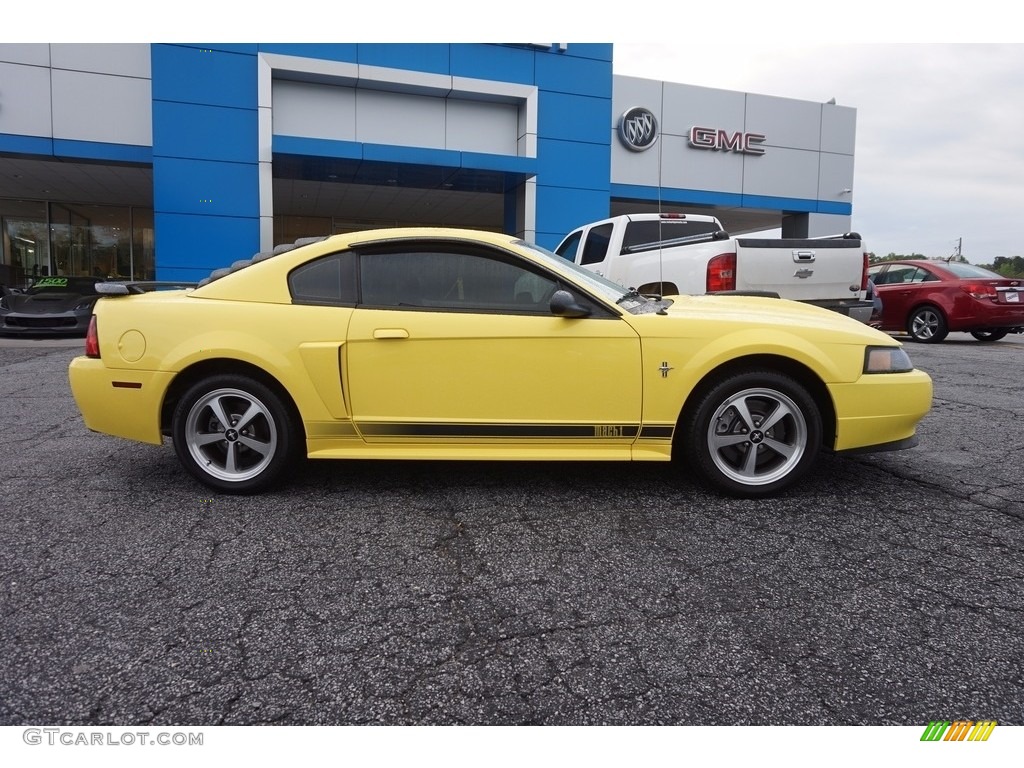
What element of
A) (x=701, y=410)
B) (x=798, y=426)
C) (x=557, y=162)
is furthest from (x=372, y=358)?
(x=557, y=162)

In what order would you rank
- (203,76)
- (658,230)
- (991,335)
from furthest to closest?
(203,76), (991,335), (658,230)

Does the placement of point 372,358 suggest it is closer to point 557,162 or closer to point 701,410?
point 701,410

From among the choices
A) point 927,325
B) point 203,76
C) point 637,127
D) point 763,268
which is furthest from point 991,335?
point 203,76

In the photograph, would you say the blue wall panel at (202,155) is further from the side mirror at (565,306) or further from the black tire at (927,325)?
the side mirror at (565,306)

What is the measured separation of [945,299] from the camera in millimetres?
11836

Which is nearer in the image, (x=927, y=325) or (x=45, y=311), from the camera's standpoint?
(x=927, y=325)

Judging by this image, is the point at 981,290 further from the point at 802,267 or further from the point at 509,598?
the point at 509,598

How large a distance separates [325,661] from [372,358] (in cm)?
179

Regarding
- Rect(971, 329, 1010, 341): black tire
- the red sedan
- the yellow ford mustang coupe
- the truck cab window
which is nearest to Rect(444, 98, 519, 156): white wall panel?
the truck cab window

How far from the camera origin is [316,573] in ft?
8.98

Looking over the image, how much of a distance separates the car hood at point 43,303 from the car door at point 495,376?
39.0ft

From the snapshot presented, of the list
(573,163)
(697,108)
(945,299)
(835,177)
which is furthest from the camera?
(835,177)

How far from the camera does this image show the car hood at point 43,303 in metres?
12.7
